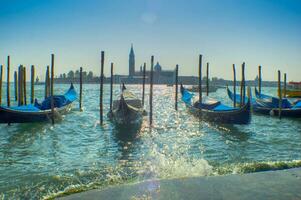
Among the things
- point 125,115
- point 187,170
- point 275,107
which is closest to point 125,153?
point 187,170

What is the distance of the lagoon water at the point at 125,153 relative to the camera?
602cm

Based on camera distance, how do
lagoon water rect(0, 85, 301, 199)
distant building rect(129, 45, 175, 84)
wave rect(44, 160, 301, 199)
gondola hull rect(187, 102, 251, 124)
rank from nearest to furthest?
wave rect(44, 160, 301, 199)
lagoon water rect(0, 85, 301, 199)
gondola hull rect(187, 102, 251, 124)
distant building rect(129, 45, 175, 84)

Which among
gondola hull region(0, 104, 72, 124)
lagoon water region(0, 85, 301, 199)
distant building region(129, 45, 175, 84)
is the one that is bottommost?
lagoon water region(0, 85, 301, 199)

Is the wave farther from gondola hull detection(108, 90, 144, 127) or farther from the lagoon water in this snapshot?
gondola hull detection(108, 90, 144, 127)

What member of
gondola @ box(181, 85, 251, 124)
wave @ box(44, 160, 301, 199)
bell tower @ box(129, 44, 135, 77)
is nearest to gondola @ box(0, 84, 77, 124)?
gondola @ box(181, 85, 251, 124)

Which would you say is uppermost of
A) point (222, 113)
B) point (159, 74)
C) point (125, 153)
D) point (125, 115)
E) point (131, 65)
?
point (131, 65)

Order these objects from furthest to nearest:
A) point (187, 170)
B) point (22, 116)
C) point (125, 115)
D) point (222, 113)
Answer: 1. point (222, 113)
2. point (22, 116)
3. point (125, 115)
4. point (187, 170)

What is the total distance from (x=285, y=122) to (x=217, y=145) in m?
8.03

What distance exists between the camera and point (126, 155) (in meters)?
8.34

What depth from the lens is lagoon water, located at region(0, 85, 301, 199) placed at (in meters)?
6.02

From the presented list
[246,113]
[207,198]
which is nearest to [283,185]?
[207,198]

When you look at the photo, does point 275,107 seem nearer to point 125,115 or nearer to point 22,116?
point 125,115

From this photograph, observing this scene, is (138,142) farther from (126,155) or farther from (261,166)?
(261,166)

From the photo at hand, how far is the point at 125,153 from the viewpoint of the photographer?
862cm
